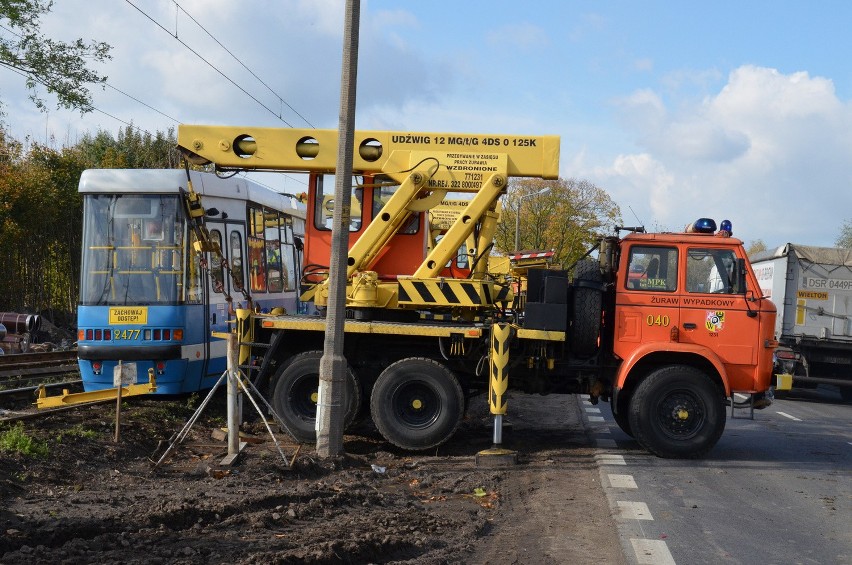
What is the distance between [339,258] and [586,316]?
3.13 meters

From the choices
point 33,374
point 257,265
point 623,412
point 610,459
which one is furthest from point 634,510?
point 33,374

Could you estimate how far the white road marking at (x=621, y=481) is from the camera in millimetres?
9148

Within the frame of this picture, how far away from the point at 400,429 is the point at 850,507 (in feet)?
15.8

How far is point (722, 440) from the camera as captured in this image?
12508mm

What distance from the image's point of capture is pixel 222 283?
13844 millimetres

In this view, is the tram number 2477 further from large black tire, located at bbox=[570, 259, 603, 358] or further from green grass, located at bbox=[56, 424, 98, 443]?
green grass, located at bbox=[56, 424, 98, 443]

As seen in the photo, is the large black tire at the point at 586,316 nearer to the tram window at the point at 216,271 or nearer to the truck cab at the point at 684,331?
the truck cab at the point at 684,331

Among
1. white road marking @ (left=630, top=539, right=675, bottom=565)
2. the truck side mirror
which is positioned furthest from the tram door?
white road marking @ (left=630, top=539, right=675, bottom=565)

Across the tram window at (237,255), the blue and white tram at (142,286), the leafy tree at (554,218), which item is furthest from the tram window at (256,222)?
the leafy tree at (554,218)

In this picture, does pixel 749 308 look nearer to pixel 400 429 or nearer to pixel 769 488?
pixel 769 488

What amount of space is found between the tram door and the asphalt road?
5.70 meters

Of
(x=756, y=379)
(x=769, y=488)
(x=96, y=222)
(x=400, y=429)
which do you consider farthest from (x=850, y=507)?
(x=96, y=222)

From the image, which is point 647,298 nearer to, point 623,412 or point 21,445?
point 623,412

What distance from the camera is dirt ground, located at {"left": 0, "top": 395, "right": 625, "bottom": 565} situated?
5.98m
